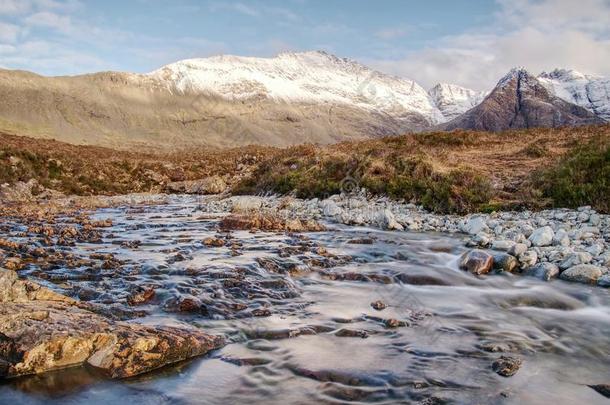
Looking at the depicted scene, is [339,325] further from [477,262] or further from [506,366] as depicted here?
[477,262]

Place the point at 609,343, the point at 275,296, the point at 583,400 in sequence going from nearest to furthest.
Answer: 1. the point at 583,400
2. the point at 609,343
3. the point at 275,296

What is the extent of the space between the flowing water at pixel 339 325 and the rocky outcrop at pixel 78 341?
0.41 ft

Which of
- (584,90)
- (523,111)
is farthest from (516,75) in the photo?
(584,90)

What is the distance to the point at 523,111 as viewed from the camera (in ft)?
302

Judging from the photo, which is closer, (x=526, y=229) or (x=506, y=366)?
(x=506, y=366)

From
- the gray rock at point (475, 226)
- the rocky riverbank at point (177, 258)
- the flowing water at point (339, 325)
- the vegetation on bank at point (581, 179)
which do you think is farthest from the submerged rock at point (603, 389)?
the vegetation on bank at point (581, 179)

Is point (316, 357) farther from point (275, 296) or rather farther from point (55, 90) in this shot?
point (55, 90)

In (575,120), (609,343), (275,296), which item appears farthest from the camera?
(575,120)

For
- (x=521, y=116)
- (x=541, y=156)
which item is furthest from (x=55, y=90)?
(x=541, y=156)

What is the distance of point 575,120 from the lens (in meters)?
84.6

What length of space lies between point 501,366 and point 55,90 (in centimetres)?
18820

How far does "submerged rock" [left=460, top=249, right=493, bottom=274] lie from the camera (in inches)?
317

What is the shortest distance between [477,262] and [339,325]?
3.70 meters

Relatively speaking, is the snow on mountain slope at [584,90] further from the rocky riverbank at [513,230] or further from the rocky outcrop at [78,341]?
the rocky outcrop at [78,341]
